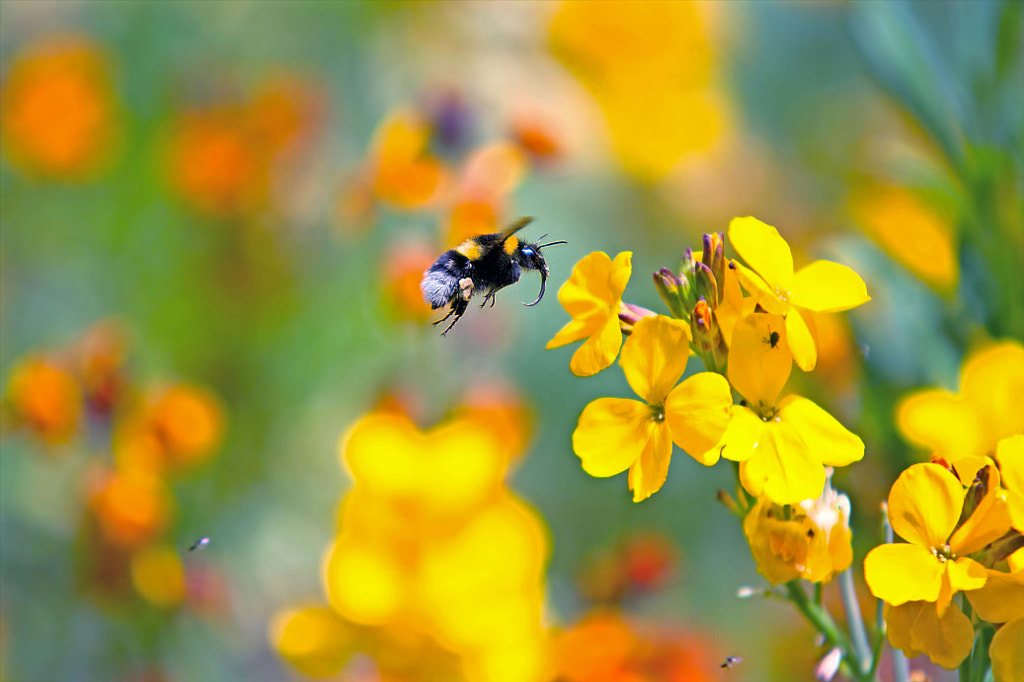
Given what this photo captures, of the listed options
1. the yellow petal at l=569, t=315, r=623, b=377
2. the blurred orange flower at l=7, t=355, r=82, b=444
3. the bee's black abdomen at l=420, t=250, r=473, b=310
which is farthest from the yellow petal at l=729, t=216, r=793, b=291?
the blurred orange flower at l=7, t=355, r=82, b=444

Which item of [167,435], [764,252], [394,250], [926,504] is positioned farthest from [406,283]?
[926,504]

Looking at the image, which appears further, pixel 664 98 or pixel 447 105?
pixel 664 98

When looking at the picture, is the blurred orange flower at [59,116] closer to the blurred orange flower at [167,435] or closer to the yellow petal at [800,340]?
the blurred orange flower at [167,435]

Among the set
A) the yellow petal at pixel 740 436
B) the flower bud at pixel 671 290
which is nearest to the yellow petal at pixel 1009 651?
the yellow petal at pixel 740 436

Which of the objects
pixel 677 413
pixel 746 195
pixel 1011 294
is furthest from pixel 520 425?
pixel 746 195

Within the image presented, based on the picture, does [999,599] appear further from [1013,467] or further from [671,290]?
[671,290]

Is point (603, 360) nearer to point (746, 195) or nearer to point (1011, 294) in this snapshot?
point (1011, 294)
